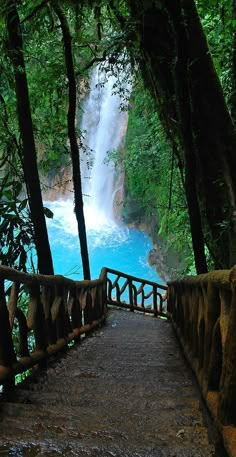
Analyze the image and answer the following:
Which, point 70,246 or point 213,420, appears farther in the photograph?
point 70,246

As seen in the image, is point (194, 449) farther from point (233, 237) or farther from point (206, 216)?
point (206, 216)

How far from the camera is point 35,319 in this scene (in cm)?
333

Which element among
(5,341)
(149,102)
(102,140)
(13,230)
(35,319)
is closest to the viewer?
(5,341)

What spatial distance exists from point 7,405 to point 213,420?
104 cm

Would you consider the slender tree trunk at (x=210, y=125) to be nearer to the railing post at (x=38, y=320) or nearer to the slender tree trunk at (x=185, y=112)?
the slender tree trunk at (x=185, y=112)

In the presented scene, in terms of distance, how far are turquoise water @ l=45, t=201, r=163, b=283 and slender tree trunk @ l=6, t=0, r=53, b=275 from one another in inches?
639

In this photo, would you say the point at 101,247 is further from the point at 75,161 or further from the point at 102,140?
the point at 75,161

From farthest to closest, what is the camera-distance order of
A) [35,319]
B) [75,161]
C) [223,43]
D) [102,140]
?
[102,140] < [75,161] < [223,43] < [35,319]

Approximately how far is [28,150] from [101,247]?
20.9m

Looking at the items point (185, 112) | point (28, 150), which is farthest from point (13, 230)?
point (185, 112)

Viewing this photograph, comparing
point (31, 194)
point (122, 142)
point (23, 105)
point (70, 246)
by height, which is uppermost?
point (122, 142)

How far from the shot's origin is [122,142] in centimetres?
2664

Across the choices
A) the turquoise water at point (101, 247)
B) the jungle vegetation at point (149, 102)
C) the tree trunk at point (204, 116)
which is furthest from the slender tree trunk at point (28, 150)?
the turquoise water at point (101, 247)

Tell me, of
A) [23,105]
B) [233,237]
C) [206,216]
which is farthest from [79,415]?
[206,216]
